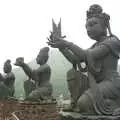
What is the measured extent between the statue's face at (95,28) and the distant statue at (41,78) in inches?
209

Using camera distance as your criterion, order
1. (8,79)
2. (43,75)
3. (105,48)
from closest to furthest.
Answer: (105,48) < (43,75) < (8,79)

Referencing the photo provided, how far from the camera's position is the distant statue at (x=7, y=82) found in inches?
494

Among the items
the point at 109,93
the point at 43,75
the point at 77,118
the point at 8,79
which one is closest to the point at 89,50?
the point at 109,93

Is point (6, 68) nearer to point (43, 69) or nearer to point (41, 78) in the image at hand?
point (41, 78)

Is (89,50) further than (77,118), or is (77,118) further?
(89,50)

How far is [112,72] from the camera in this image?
5.60 metres

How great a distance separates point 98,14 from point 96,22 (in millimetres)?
164

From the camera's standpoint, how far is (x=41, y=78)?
1125cm

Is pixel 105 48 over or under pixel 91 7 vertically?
under

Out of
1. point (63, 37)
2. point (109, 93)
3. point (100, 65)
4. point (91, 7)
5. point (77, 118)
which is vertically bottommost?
point (77, 118)

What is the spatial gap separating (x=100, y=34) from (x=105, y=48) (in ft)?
1.19

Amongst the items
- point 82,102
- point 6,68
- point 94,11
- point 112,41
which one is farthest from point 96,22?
point 6,68

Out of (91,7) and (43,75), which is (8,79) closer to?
(43,75)

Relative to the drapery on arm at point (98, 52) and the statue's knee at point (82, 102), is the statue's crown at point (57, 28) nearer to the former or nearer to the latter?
the drapery on arm at point (98, 52)
